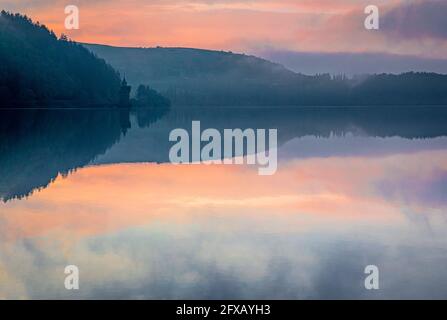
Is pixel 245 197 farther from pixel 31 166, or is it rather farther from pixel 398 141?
pixel 398 141

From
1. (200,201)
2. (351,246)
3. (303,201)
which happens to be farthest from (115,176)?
(351,246)

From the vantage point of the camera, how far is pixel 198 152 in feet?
90.8

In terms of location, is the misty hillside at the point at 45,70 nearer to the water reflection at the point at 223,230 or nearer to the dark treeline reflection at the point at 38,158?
Result: the dark treeline reflection at the point at 38,158

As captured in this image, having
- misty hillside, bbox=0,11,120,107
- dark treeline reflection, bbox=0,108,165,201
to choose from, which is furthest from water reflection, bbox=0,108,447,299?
misty hillside, bbox=0,11,120,107

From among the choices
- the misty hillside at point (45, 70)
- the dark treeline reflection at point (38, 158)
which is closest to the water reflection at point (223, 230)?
the dark treeline reflection at point (38, 158)

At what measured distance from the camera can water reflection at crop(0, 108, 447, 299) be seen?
8.34 metres

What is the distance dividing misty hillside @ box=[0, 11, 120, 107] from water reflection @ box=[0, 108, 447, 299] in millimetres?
76128

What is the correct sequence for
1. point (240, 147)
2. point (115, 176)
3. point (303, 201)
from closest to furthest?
point (303, 201) < point (115, 176) < point (240, 147)

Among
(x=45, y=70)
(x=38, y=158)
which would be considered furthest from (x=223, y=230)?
(x=45, y=70)

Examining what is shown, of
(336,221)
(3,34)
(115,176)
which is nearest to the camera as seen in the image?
(336,221)

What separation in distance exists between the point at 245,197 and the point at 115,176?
5.06 metres

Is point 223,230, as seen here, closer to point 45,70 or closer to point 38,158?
point 38,158

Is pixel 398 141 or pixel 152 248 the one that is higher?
pixel 398 141

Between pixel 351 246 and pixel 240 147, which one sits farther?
pixel 240 147
